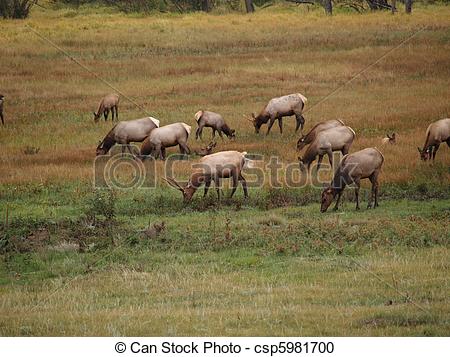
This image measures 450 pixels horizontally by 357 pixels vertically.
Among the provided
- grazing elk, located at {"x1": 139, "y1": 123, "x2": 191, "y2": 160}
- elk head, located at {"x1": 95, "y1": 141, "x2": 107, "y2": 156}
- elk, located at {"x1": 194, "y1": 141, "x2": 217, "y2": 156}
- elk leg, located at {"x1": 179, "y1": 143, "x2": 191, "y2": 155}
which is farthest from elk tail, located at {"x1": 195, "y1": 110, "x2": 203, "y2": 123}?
elk head, located at {"x1": 95, "y1": 141, "x2": 107, "y2": 156}

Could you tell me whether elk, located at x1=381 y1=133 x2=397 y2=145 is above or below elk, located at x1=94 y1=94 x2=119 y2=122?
below

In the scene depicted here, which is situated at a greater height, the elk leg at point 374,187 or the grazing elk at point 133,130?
the grazing elk at point 133,130

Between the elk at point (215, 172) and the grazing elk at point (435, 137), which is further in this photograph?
the grazing elk at point (435, 137)

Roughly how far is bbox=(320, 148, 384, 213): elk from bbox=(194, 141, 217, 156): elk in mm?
2767

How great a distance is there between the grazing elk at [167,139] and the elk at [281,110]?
1.94m

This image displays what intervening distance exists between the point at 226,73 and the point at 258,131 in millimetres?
1788

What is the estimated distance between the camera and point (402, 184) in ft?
59.2

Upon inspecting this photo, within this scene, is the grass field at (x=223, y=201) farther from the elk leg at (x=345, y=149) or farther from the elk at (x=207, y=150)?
the elk leg at (x=345, y=149)

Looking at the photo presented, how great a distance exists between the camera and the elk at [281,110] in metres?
21.3

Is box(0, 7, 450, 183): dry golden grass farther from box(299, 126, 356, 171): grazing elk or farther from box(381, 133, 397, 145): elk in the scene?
box(299, 126, 356, 171): grazing elk

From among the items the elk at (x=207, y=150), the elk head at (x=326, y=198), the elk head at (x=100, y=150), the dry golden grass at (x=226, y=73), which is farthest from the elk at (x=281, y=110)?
the elk head at (x=326, y=198)

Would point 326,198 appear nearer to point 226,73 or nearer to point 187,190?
point 187,190

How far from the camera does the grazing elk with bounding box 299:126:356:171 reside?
1888cm

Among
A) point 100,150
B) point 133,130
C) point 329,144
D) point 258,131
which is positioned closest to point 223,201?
point 329,144
